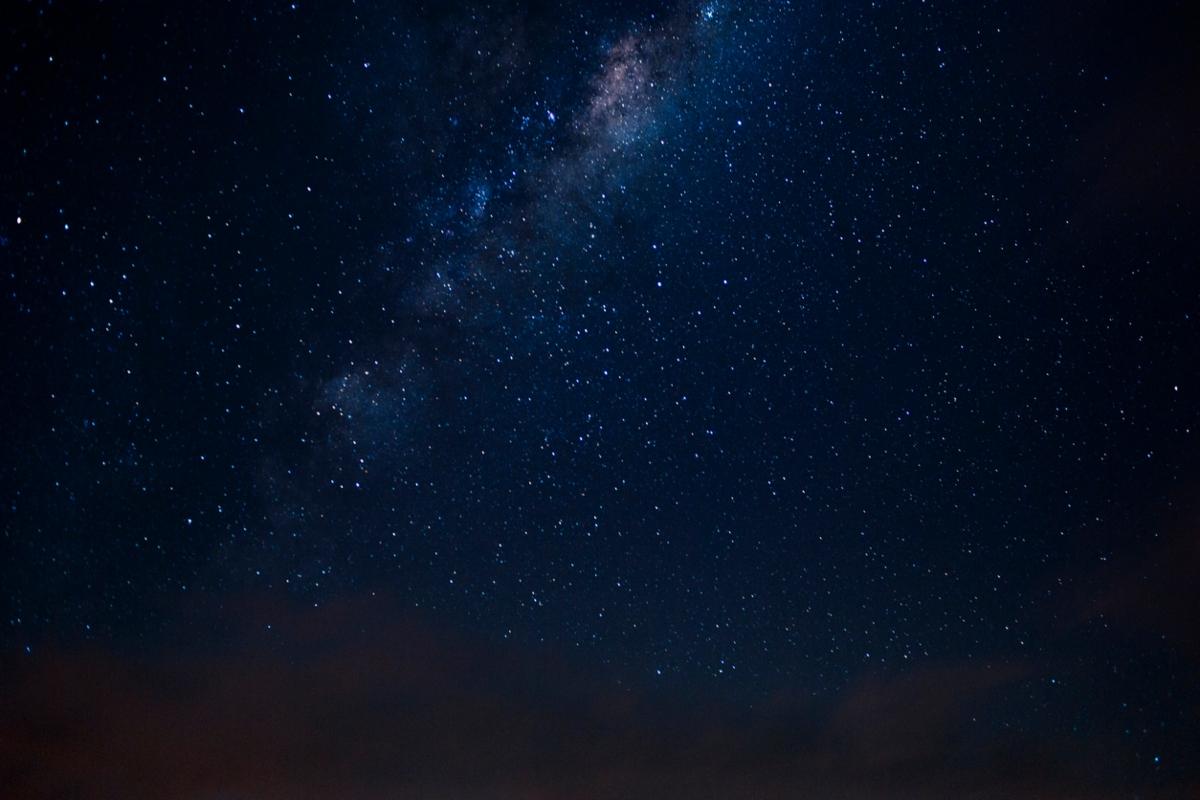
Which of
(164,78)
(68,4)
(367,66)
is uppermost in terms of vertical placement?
(367,66)

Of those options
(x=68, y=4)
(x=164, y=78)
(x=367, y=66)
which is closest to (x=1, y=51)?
(x=68, y=4)

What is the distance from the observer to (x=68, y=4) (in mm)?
4477

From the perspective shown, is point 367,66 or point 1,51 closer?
point 1,51

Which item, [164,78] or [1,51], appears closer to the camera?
[1,51]

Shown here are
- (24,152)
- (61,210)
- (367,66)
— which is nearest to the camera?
(24,152)

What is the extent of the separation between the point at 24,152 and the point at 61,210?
1.57ft

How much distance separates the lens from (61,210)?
5.25 m

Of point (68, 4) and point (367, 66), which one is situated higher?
point (367, 66)

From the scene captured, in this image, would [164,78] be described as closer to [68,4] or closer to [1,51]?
[68,4]

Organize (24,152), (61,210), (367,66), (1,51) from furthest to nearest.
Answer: (367,66)
(61,210)
(24,152)
(1,51)

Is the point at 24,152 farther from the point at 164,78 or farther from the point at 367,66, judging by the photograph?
the point at 367,66

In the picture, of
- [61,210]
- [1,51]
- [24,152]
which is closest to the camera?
[1,51]

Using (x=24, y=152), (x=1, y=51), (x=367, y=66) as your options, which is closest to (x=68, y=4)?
(x=1, y=51)

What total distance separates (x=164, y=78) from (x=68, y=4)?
2.67ft
